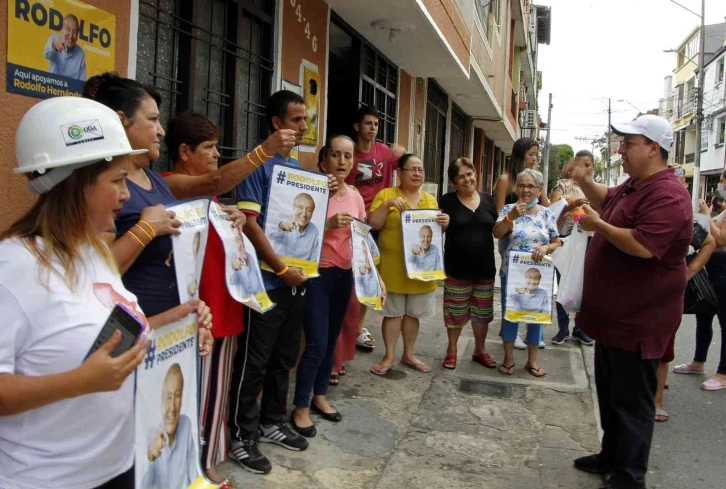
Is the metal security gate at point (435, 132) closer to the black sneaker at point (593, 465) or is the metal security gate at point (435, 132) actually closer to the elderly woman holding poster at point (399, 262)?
the elderly woman holding poster at point (399, 262)

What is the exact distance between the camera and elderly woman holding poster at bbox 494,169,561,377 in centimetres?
502

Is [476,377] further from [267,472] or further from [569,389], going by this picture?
[267,472]

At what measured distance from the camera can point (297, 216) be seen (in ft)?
11.0

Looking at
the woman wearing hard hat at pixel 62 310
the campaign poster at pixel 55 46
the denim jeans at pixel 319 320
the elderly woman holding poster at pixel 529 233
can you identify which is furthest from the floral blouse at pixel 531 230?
the woman wearing hard hat at pixel 62 310

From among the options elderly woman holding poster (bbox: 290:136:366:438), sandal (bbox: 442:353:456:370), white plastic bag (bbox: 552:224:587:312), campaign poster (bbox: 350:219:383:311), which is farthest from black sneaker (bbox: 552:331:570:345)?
elderly woman holding poster (bbox: 290:136:366:438)

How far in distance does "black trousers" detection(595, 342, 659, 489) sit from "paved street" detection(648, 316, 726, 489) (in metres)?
0.42

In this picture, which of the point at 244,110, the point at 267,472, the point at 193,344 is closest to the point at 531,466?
the point at 267,472

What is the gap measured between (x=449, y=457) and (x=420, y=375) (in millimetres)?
1444

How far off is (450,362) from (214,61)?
3.08m

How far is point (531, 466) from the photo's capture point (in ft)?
11.9

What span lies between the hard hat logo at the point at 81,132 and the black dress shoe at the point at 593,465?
10.6ft

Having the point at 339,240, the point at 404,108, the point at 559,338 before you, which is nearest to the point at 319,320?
the point at 339,240

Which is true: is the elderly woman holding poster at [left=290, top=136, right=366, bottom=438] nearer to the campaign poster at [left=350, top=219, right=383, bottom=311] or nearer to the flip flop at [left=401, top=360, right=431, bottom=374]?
the campaign poster at [left=350, top=219, right=383, bottom=311]

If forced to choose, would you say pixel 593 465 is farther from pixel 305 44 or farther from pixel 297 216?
pixel 305 44
